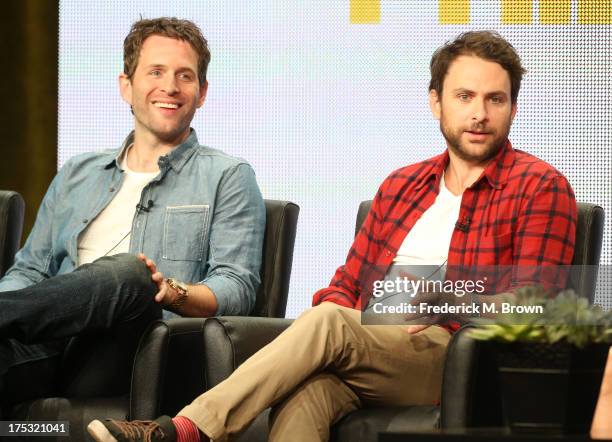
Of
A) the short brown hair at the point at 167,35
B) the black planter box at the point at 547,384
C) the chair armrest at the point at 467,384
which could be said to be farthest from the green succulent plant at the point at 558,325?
the short brown hair at the point at 167,35

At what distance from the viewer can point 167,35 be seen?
299 centimetres

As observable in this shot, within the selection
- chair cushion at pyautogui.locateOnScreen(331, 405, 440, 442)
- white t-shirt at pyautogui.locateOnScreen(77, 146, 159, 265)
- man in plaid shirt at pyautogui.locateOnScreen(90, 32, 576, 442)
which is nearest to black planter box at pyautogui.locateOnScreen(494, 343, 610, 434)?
chair cushion at pyautogui.locateOnScreen(331, 405, 440, 442)

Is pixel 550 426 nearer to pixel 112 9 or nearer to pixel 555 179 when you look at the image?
pixel 555 179

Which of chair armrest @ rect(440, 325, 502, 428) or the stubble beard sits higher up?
the stubble beard

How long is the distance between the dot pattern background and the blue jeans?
3.52 ft

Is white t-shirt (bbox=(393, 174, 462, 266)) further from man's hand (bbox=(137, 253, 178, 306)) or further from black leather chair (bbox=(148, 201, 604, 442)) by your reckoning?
man's hand (bbox=(137, 253, 178, 306))

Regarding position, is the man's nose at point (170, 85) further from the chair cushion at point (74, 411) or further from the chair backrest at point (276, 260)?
the chair cushion at point (74, 411)

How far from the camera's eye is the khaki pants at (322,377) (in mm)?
2104

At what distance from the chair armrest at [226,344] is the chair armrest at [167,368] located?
0.17 ft

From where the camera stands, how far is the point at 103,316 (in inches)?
91.0

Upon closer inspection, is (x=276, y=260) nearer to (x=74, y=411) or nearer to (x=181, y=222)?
(x=181, y=222)

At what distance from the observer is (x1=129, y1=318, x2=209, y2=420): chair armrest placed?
229 cm

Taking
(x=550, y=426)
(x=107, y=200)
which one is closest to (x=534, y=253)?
(x=550, y=426)

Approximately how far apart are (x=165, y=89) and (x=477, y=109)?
37.3 inches
